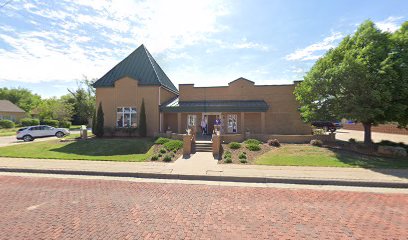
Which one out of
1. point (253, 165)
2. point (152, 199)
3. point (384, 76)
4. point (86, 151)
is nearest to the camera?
point (152, 199)

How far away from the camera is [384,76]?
511 inches

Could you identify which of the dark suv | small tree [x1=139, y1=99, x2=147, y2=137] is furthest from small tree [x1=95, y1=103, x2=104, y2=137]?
the dark suv

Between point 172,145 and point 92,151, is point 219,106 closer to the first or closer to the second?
point 172,145

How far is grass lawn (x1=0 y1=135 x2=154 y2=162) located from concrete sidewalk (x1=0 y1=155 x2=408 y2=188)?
1487 mm

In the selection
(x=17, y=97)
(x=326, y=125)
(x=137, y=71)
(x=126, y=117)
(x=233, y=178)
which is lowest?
(x=233, y=178)

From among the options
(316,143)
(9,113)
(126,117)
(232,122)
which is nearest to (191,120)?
(232,122)

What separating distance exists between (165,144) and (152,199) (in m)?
9.26

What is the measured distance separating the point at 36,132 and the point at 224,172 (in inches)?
989

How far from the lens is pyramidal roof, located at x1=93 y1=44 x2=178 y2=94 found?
22.9 meters

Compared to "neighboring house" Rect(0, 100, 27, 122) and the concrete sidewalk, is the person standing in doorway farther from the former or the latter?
"neighboring house" Rect(0, 100, 27, 122)

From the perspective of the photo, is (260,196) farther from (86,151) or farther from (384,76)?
(86,151)

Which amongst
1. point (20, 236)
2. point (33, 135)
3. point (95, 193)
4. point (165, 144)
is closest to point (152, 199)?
point (95, 193)

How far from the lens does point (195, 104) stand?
77.3 feet

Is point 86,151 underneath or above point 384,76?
underneath
